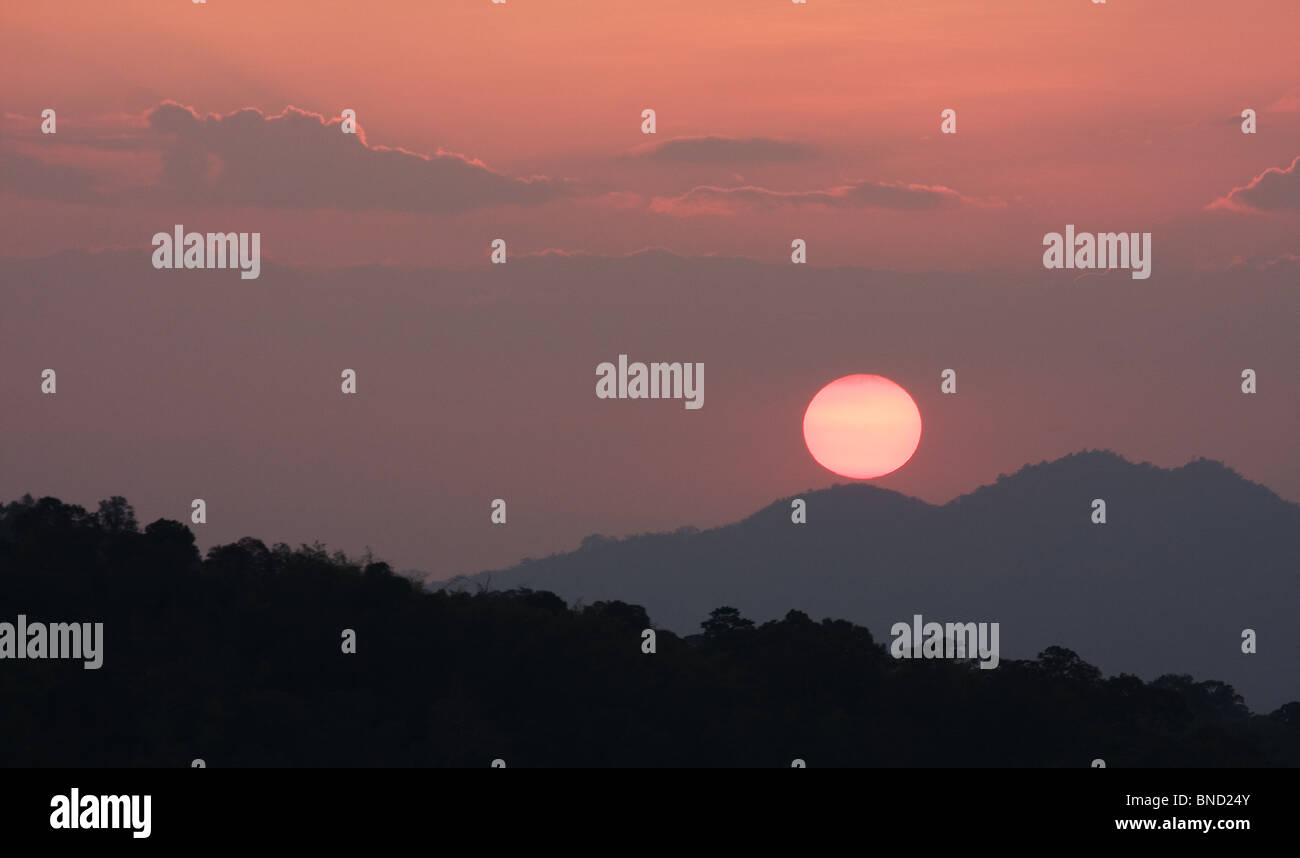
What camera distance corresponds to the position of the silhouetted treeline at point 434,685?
65.4 meters

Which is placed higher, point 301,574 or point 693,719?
point 301,574

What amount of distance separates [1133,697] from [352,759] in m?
45.5

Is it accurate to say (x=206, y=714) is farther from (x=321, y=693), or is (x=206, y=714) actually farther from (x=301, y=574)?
(x=301, y=574)

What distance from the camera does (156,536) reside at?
242ft

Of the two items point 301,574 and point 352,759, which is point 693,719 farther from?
point 301,574

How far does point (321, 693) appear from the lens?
6881cm

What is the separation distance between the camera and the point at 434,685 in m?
71.9

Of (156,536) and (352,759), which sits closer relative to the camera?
(352,759)

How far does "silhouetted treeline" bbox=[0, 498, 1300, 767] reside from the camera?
2574 inches
